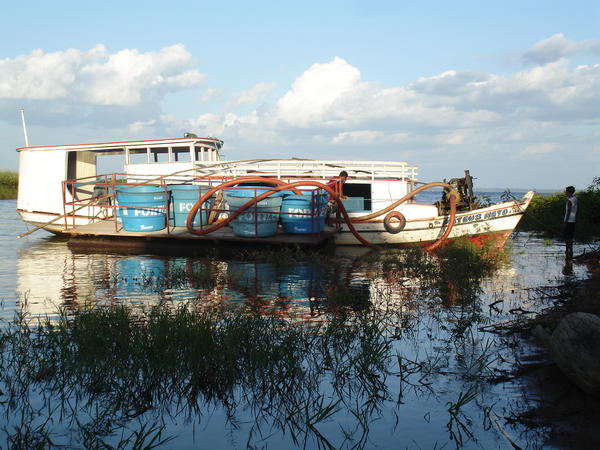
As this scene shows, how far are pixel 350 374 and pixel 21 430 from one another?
8.58 ft

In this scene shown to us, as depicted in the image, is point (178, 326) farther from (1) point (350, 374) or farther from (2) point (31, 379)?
(1) point (350, 374)

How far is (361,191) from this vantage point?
1631cm

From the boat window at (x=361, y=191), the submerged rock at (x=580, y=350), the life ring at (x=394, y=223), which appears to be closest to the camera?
the submerged rock at (x=580, y=350)

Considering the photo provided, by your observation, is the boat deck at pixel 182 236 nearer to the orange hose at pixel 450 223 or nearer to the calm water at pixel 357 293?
the calm water at pixel 357 293

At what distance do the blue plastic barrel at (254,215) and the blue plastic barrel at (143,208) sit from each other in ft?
6.56

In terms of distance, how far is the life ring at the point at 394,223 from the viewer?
14867mm

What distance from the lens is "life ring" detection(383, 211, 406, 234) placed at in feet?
48.8

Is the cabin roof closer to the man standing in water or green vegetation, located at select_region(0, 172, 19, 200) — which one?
the man standing in water

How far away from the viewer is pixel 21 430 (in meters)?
3.82

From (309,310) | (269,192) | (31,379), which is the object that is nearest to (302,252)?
(269,192)

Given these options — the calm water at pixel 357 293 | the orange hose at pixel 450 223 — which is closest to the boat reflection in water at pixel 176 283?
the calm water at pixel 357 293

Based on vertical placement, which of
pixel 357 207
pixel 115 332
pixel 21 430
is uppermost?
pixel 357 207

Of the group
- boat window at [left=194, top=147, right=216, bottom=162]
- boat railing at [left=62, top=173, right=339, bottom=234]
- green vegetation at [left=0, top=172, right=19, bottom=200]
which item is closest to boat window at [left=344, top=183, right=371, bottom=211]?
boat railing at [left=62, top=173, right=339, bottom=234]

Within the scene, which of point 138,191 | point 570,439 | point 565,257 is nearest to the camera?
point 570,439
